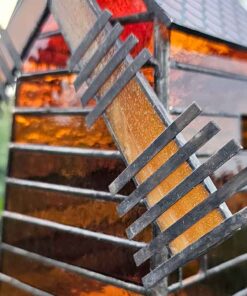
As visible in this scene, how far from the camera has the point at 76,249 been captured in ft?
12.8

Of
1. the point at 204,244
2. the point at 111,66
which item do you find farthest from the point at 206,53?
the point at 204,244

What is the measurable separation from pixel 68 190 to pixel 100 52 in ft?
4.36

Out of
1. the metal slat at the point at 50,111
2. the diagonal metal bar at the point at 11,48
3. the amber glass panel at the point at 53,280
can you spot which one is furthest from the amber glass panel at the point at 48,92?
the amber glass panel at the point at 53,280

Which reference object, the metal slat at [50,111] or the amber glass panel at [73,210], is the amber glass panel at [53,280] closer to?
the amber glass panel at [73,210]

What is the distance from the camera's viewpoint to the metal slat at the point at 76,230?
11.4ft

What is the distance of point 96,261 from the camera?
375cm

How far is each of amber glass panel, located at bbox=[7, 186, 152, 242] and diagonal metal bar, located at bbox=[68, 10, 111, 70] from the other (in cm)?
114

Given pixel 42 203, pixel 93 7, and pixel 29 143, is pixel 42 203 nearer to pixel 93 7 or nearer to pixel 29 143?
pixel 29 143

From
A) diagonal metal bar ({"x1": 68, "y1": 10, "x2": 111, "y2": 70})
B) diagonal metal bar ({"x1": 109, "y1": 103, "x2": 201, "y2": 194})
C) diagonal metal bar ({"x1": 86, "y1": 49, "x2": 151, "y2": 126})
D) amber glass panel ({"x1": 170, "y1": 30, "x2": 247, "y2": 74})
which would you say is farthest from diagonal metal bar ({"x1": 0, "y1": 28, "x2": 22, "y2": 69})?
diagonal metal bar ({"x1": 109, "y1": 103, "x2": 201, "y2": 194})

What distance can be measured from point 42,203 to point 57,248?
45cm

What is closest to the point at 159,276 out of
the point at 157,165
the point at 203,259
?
the point at 157,165

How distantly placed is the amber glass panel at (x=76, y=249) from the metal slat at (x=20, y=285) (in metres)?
0.34

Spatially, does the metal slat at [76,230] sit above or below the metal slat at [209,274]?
above

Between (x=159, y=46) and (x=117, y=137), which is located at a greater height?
(x=159, y=46)
